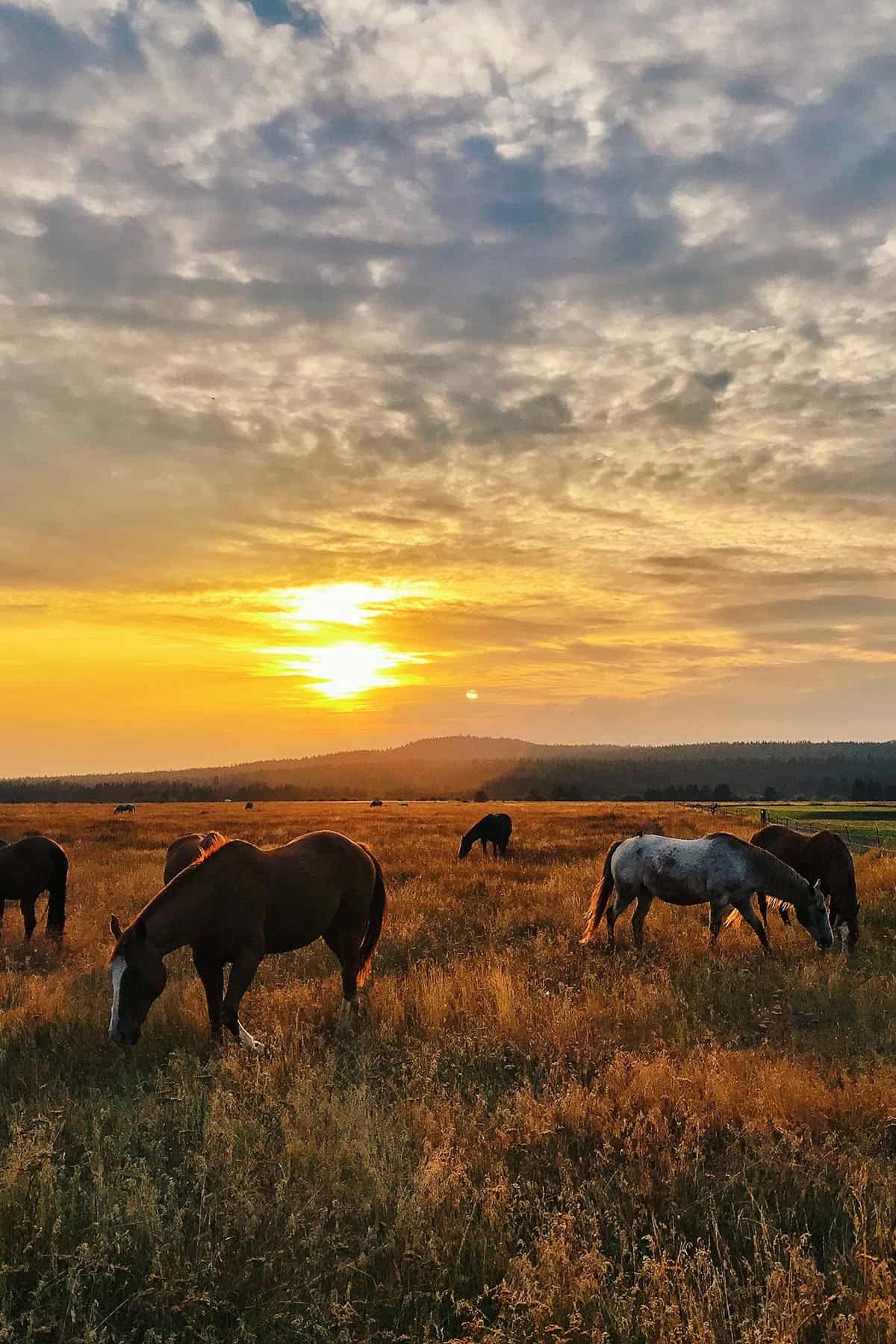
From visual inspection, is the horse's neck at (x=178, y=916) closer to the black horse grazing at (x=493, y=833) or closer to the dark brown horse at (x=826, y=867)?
the dark brown horse at (x=826, y=867)

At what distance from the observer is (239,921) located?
299 inches

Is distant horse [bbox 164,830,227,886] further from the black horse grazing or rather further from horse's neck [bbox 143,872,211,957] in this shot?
the black horse grazing

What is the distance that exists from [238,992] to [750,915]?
7702mm

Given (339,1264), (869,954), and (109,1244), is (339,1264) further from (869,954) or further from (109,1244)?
(869,954)

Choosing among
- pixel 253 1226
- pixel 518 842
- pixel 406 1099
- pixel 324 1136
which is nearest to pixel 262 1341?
pixel 253 1226

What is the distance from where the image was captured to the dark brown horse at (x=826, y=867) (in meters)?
12.9

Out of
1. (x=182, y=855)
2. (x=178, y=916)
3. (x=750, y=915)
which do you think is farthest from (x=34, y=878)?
(x=750, y=915)

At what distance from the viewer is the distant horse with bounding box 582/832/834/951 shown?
11.8 metres

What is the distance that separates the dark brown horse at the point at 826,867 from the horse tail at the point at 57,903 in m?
11.5

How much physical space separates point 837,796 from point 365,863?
18079cm

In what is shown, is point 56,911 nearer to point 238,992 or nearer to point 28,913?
point 28,913

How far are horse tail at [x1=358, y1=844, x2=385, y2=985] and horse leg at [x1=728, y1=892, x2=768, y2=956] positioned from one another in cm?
554

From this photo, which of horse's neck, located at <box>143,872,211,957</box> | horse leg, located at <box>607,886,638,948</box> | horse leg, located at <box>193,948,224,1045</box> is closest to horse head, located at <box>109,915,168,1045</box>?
horse's neck, located at <box>143,872,211,957</box>

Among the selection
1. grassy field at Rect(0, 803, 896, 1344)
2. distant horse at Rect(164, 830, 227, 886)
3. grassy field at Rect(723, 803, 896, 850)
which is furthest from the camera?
grassy field at Rect(723, 803, 896, 850)
